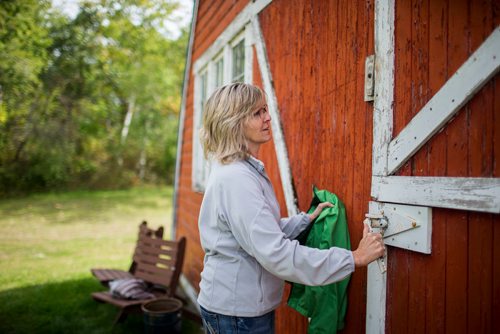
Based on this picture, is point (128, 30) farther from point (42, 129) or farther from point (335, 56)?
point (335, 56)

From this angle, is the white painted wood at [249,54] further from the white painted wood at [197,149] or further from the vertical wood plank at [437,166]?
the vertical wood plank at [437,166]

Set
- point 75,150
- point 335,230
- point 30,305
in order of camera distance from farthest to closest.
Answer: point 75,150 < point 30,305 < point 335,230

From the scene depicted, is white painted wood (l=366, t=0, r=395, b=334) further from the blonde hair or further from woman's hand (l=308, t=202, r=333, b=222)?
the blonde hair

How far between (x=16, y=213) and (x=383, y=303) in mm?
14436

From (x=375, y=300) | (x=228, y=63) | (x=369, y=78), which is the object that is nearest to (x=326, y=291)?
(x=375, y=300)

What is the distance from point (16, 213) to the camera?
1362 cm

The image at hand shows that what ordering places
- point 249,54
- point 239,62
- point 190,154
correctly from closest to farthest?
point 249,54 < point 239,62 < point 190,154

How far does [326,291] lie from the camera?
2.29m

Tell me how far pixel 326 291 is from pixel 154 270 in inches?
137

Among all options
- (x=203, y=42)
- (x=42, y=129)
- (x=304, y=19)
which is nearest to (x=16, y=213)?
(x=42, y=129)

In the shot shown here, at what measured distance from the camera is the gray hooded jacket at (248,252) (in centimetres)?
172

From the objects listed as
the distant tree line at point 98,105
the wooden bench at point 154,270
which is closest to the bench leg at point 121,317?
the wooden bench at point 154,270

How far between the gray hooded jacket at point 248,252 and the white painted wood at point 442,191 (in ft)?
1.43

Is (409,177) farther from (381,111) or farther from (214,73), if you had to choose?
(214,73)
